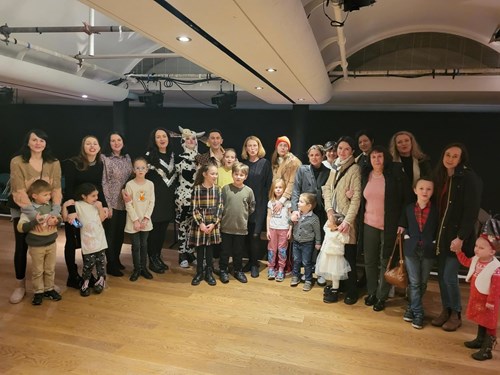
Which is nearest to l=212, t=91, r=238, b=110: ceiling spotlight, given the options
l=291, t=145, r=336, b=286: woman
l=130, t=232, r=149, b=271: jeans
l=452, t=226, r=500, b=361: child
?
l=291, t=145, r=336, b=286: woman

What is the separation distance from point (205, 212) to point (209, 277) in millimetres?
646

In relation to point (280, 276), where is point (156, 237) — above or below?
above

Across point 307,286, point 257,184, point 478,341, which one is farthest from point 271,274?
point 478,341

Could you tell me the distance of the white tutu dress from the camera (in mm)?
3373

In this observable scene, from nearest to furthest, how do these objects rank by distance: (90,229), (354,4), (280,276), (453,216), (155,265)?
(354,4) → (453,216) → (90,229) → (280,276) → (155,265)

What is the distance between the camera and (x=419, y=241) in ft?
9.71

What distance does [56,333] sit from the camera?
273 centimetres

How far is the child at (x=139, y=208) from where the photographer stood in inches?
142

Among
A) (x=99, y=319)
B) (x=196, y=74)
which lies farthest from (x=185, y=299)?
(x=196, y=74)

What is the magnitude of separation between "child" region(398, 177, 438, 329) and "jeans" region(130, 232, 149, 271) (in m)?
2.41

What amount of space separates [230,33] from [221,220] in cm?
214

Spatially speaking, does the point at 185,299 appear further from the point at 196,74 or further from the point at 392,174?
the point at 196,74

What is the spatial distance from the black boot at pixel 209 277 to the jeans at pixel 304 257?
2.63 feet

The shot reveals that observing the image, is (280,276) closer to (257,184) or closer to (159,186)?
(257,184)
